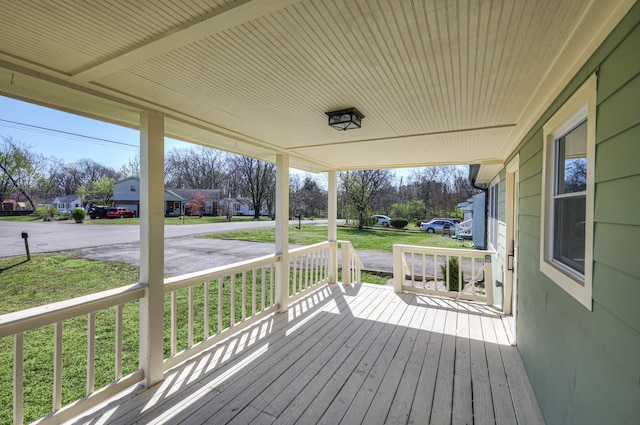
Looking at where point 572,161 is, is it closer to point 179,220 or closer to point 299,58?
point 299,58

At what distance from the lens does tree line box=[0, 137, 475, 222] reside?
2.62 meters

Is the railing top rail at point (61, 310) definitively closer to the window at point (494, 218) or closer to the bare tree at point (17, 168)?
the bare tree at point (17, 168)

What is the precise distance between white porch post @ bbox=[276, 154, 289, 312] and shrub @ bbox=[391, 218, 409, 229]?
46.4 feet

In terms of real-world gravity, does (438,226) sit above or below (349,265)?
above

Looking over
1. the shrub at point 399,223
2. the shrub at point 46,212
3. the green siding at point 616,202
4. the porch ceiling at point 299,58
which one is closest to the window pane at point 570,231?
the green siding at point 616,202

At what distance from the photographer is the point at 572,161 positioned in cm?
166

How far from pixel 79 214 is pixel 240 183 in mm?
4362

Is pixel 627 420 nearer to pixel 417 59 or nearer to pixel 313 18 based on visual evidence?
pixel 417 59

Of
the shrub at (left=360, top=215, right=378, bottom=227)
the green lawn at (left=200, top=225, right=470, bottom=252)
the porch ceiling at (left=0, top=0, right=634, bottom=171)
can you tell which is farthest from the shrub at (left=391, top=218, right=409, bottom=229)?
the porch ceiling at (left=0, top=0, right=634, bottom=171)

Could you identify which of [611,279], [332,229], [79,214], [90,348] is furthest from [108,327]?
[611,279]

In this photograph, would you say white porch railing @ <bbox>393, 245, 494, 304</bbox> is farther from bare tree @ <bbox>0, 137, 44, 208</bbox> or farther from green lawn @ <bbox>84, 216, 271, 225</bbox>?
bare tree @ <bbox>0, 137, 44, 208</bbox>

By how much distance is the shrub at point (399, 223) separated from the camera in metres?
17.1

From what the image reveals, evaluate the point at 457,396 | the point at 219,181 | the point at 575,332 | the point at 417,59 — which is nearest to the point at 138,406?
the point at 457,396

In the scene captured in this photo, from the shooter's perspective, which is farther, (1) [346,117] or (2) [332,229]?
(2) [332,229]
